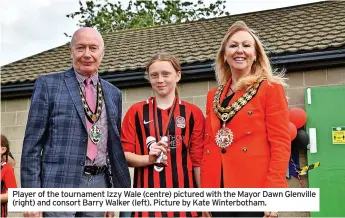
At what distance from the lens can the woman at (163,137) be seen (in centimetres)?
257

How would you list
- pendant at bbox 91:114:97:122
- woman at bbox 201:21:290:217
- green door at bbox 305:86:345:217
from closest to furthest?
woman at bbox 201:21:290:217 → pendant at bbox 91:114:97:122 → green door at bbox 305:86:345:217

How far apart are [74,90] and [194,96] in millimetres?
3371

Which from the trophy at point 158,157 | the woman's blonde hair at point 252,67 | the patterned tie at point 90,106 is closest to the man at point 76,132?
the patterned tie at point 90,106

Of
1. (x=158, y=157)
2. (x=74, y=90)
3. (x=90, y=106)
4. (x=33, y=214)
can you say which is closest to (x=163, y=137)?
(x=158, y=157)

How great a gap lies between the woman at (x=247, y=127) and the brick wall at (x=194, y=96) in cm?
293

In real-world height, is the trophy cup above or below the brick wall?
below

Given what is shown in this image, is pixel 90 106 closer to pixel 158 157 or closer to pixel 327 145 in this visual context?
pixel 158 157

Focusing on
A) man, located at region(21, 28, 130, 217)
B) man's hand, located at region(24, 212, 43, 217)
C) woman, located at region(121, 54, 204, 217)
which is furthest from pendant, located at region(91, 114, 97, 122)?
man's hand, located at region(24, 212, 43, 217)

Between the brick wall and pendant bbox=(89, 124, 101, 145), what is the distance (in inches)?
127

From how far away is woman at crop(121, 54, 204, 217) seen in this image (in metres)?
2.57

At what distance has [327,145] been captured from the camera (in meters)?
5.10
